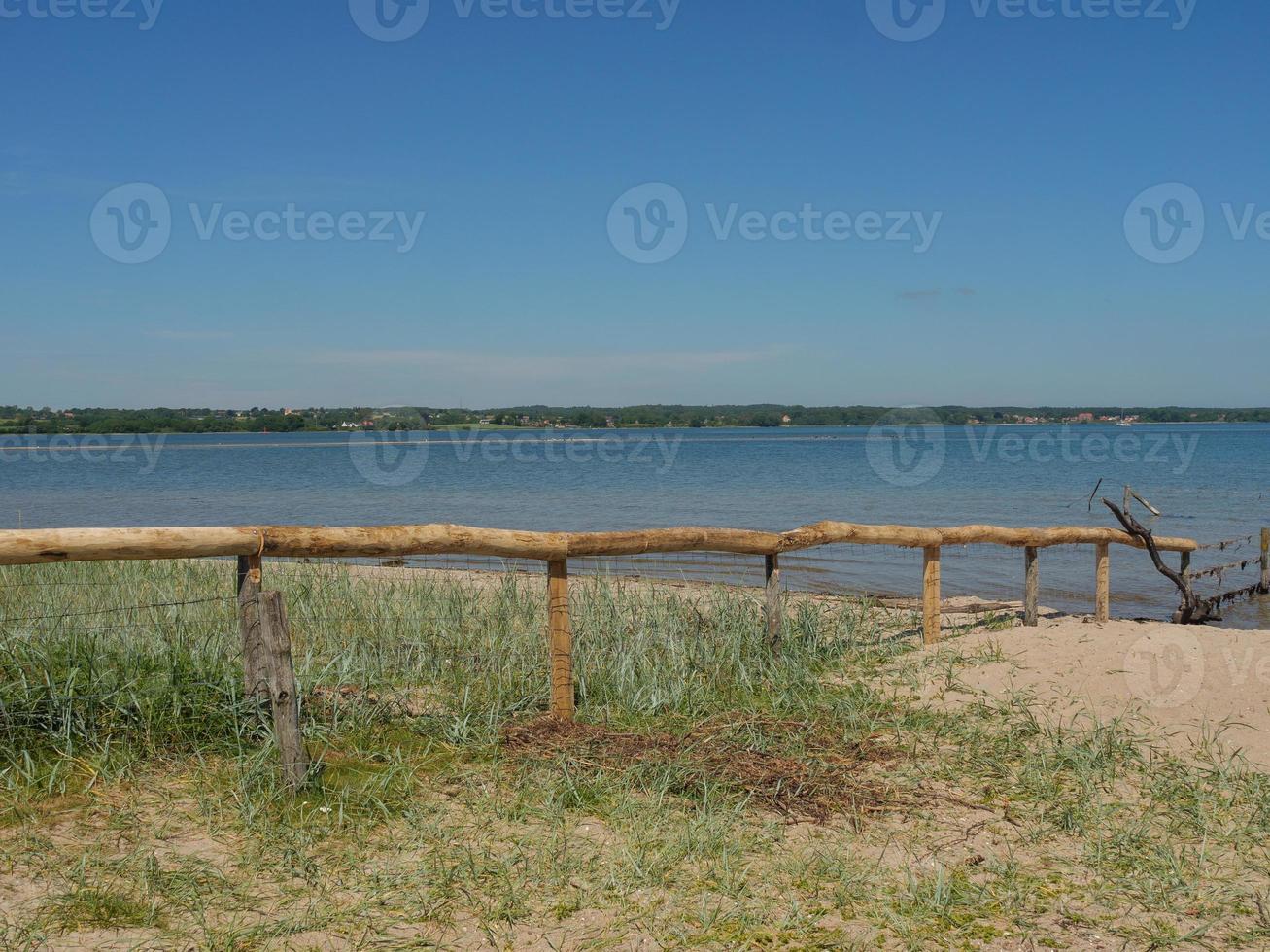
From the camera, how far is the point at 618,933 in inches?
140

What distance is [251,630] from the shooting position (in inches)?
191

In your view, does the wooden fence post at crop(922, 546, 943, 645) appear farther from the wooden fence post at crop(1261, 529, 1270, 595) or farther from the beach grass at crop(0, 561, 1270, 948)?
the wooden fence post at crop(1261, 529, 1270, 595)

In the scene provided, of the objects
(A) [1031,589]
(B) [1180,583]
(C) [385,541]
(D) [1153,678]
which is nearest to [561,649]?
(C) [385,541]

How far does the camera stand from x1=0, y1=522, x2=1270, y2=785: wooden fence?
4609 millimetres

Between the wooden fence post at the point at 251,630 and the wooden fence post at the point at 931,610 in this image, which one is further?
the wooden fence post at the point at 931,610

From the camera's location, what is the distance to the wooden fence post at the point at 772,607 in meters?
7.48

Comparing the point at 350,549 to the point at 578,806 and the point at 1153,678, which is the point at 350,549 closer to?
the point at 578,806

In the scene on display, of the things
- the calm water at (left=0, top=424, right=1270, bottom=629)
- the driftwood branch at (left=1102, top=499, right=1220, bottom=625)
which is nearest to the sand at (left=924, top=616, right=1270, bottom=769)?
the driftwood branch at (left=1102, top=499, right=1220, bottom=625)

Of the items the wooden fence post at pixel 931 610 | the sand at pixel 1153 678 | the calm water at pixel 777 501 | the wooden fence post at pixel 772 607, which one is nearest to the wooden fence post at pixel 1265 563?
the calm water at pixel 777 501

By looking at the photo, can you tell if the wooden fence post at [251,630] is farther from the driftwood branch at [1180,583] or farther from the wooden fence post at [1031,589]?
the driftwood branch at [1180,583]

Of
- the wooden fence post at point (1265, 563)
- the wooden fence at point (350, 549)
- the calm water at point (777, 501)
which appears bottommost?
the calm water at point (777, 501)

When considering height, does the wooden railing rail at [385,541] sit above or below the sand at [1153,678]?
above

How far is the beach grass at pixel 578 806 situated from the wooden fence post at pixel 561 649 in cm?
16

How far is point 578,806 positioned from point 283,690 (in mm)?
1500
